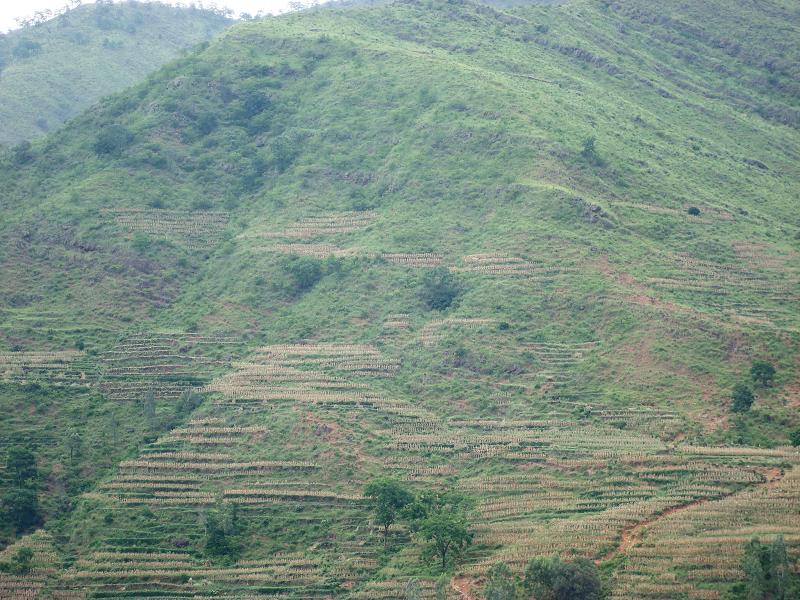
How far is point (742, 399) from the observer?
54.2 m

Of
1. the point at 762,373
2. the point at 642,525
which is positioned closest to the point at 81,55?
the point at 762,373

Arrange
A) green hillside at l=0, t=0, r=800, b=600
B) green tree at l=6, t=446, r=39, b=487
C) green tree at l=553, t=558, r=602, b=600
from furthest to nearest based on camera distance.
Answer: green tree at l=6, t=446, r=39, b=487, green hillside at l=0, t=0, r=800, b=600, green tree at l=553, t=558, r=602, b=600

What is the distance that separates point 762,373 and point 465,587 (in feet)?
71.9

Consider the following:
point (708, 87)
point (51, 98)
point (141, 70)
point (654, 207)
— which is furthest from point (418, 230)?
point (141, 70)

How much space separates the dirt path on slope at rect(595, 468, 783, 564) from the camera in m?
45.1

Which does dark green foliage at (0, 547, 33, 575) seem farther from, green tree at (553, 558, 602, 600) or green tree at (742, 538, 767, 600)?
green tree at (742, 538, 767, 600)

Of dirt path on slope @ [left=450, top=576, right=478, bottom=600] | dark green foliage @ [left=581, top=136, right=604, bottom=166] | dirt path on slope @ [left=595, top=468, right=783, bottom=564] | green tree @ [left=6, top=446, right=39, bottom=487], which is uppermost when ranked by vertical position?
dark green foliage @ [left=581, top=136, right=604, bottom=166]

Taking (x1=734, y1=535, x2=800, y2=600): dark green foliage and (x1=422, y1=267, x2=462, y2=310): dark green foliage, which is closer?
(x1=734, y1=535, x2=800, y2=600): dark green foliage

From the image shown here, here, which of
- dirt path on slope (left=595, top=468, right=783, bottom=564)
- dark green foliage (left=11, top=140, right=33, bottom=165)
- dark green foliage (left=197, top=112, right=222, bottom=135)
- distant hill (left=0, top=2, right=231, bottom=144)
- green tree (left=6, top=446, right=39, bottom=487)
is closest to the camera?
dirt path on slope (left=595, top=468, right=783, bottom=564)

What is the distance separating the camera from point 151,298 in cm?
7531

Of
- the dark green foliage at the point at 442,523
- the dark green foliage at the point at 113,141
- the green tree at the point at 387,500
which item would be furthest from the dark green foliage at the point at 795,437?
the dark green foliage at the point at 113,141

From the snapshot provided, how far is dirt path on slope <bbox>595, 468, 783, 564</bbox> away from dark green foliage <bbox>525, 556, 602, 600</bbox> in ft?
7.31

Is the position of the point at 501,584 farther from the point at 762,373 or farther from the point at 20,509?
the point at 20,509

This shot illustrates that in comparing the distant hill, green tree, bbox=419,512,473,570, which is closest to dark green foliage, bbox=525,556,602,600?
green tree, bbox=419,512,473,570
